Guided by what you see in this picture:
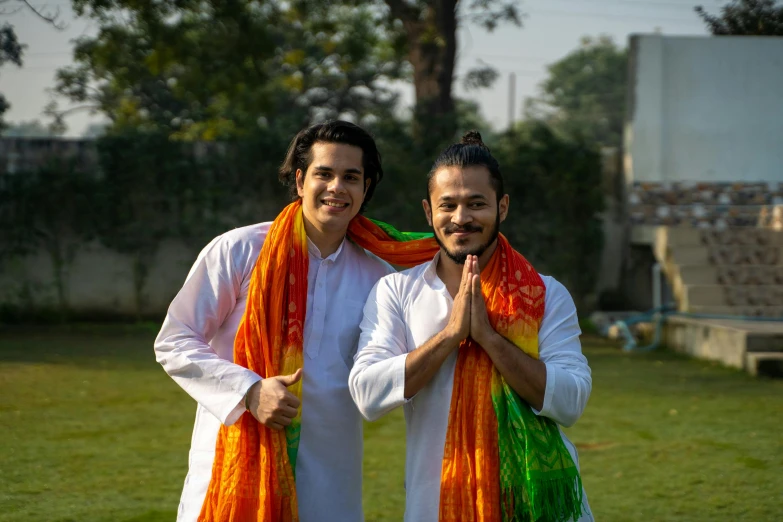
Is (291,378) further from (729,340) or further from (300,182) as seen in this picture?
(729,340)

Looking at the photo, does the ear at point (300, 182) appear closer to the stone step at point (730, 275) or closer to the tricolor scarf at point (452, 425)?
the tricolor scarf at point (452, 425)

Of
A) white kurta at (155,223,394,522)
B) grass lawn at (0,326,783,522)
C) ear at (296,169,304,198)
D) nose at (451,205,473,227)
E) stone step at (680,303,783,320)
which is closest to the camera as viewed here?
nose at (451,205,473,227)

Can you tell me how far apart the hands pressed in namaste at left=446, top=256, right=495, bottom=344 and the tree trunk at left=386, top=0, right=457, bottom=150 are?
35.9ft

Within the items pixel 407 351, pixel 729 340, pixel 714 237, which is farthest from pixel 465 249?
pixel 714 237

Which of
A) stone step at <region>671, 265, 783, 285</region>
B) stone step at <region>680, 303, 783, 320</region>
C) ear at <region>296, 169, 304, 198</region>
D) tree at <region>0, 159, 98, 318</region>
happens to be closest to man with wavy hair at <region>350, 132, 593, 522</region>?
ear at <region>296, 169, 304, 198</region>

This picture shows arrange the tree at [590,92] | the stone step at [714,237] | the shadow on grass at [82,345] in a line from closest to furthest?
the shadow on grass at [82,345]
the stone step at [714,237]
the tree at [590,92]

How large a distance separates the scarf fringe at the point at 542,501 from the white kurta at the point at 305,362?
2.15 ft

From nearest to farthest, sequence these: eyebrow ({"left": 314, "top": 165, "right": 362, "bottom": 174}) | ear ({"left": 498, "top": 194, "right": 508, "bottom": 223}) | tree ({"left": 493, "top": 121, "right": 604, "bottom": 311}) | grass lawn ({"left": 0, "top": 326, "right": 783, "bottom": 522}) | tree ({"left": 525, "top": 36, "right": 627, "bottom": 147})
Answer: ear ({"left": 498, "top": 194, "right": 508, "bottom": 223})
eyebrow ({"left": 314, "top": 165, "right": 362, "bottom": 174})
grass lawn ({"left": 0, "top": 326, "right": 783, "bottom": 522})
tree ({"left": 493, "top": 121, "right": 604, "bottom": 311})
tree ({"left": 525, "top": 36, "right": 627, "bottom": 147})

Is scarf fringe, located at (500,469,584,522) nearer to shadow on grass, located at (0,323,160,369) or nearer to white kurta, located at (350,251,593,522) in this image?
white kurta, located at (350,251,593,522)

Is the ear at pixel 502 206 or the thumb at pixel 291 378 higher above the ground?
the ear at pixel 502 206

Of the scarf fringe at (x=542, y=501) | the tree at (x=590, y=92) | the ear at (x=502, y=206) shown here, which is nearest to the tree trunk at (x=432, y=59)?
the ear at (x=502, y=206)

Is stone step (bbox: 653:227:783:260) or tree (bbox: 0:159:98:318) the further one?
tree (bbox: 0:159:98:318)

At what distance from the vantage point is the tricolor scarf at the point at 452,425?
2668 millimetres

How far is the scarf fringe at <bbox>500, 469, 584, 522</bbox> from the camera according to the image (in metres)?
2.63
